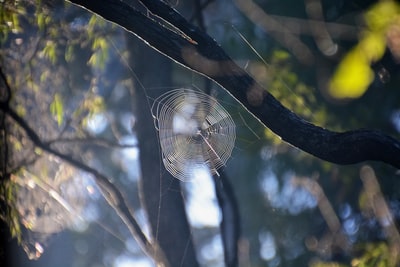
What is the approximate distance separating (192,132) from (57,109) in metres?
0.78

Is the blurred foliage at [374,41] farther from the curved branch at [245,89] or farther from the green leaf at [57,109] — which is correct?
the green leaf at [57,109]

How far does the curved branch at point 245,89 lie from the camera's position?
2451mm

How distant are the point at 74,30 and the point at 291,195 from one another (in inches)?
74.8

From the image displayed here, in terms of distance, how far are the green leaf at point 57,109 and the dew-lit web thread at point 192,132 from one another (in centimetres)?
58

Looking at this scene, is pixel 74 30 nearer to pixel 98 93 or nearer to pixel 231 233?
pixel 98 93

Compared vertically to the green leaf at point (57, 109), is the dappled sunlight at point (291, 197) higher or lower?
higher

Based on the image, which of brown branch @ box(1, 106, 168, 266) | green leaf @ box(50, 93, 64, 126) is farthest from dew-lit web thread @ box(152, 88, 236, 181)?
green leaf @ box(50, 93, 64, 126)

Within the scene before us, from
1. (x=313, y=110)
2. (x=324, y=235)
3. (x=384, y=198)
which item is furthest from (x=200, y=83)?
(x=324, y=235)

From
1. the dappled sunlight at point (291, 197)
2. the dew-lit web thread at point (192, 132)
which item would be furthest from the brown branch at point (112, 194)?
the dappled sunlight at point (291, 197)

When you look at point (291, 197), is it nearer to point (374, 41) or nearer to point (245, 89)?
point (374, 41)

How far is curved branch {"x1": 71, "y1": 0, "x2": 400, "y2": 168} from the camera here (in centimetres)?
245

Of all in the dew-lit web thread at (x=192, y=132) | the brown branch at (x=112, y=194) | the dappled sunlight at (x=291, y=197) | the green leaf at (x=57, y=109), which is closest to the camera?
the dew-lit web thread at (x=192, y=132)

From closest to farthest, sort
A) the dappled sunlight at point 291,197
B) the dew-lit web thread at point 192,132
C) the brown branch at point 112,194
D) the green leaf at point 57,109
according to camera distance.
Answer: the dew-lit web thread at point 192,132, the brown branch at point 112,194, the green leaf at point 57,109, the dappled sunlight at point 291,197

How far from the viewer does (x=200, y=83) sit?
331cm
